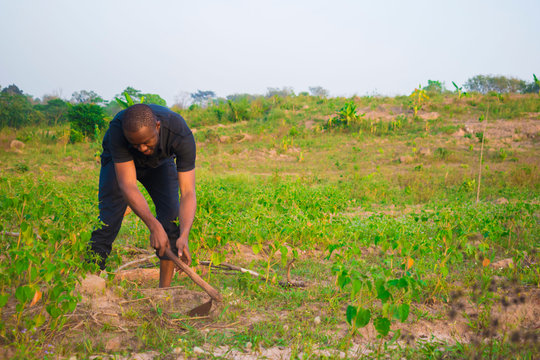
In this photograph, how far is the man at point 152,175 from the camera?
2354 millimetres

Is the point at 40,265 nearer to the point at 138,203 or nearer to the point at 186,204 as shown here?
the point at 138,203

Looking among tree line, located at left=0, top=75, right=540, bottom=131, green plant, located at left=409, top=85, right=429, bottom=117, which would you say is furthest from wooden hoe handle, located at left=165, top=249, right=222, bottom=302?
green plant, located at left=409, top=85, right=429, bottom=117

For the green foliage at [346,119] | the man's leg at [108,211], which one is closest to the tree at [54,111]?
the green foliage at [346,119]

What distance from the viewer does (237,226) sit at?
3.00 m

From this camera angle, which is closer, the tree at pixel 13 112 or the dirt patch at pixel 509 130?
the dirt patch at pixel 509 130

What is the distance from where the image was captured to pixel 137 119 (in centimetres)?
227

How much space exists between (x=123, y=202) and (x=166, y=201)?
28cm

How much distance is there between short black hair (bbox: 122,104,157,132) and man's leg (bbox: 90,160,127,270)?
0.55 meters

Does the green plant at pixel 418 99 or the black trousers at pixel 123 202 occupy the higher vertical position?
the green plant at pixel 418 99

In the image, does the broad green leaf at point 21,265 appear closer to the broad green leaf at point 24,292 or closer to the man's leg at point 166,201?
the broad green leaf at point 24,292

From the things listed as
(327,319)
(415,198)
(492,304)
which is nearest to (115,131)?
(327,319)

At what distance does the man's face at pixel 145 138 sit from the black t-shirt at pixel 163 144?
0.39ft

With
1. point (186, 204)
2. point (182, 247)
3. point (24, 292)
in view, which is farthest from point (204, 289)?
point (24, 292)

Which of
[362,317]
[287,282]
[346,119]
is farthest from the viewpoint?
[346,119]
